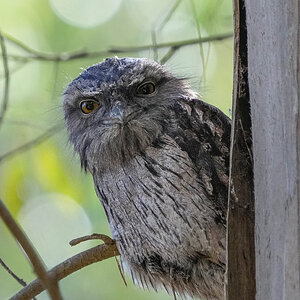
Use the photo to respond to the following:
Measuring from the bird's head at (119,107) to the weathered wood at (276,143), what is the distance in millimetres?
951

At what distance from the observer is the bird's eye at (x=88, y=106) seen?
2.77m

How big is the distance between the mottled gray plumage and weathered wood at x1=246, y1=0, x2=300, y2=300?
77 cm

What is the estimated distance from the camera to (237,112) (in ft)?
5.46

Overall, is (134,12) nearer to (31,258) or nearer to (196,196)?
(196,196)

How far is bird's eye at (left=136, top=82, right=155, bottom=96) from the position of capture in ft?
8.93

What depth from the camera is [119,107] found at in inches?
102

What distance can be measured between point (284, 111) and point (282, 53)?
6.1 inches

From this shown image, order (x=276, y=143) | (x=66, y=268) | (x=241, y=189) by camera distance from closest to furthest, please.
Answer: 1. (x=276, y=143)
2. (x=241, y=189)
3. (x=66, y=268)

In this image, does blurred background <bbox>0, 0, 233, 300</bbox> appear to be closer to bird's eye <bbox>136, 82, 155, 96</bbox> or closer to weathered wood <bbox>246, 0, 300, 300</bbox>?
bird's eye <bbox>136, 82, 155, 96</bbox>

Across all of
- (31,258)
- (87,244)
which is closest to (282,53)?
(31,258)

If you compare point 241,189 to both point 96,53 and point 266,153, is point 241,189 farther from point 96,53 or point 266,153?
point 96,53

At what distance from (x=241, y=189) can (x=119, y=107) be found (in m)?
1.05

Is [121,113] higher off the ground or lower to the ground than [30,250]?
higher

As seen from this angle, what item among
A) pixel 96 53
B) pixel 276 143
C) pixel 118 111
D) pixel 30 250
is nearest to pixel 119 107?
pixel 118 111
